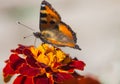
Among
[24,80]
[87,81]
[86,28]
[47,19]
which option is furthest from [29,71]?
[86,28]

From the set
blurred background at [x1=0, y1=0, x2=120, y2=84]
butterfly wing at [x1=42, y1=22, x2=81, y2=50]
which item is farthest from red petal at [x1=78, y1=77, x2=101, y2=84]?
butterfly wing at [x1=42, y1=22, x2=81, y2=50]

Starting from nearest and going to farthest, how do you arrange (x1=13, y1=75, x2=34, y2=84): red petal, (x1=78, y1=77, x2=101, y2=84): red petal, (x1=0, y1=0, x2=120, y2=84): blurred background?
(x1=13, y1=75, x2=34, y2=84): red petal
(x1=78, y1=77, x2=101, y2=84): red petal
(x1=0, y1=0, x2=120, y2=84): blurred background

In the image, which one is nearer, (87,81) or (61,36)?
(61,36)

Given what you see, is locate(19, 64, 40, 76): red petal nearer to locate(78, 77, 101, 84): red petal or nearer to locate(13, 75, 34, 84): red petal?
locate(13, 75, 34, 84): red petal

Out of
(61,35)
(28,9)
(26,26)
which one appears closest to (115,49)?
(26,26)

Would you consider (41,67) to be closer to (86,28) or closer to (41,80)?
(41,80)

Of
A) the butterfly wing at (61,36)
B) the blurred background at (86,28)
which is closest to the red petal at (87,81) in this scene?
the blurred background at (86,28)

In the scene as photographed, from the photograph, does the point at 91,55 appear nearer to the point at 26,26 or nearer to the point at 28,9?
the point at 26,26
